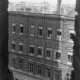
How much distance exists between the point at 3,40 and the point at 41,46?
3.18m

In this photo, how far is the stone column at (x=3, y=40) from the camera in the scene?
1.42 ft

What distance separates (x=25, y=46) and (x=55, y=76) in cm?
80

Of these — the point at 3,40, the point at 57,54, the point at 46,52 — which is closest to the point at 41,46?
the point at 46,52

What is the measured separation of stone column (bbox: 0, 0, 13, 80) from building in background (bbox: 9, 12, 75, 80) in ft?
8.40

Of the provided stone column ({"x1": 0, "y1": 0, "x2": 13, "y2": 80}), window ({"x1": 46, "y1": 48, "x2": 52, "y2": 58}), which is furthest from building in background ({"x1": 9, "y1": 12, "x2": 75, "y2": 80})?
stone column ({"x1": 0, "y1": 0, "x2": 13, "y2": 80})

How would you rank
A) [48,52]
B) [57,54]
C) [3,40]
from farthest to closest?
[48,52] < [57,54] < [3,40]

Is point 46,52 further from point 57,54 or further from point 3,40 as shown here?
point 3,40

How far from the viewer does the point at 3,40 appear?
17.2 inches

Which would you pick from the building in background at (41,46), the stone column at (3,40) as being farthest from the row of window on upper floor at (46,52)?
the stone column at (3,40)

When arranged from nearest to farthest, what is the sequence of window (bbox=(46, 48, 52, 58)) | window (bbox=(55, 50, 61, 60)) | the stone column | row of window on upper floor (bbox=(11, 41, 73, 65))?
the stone column < row of window on upper floor (bbox=(11, 41, 73, 65)) < window (bbox=(55, 50, 61, 60)) < window (bbox=(46, 48, 52, 58))

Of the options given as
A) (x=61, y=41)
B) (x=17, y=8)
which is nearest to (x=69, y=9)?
(x=61, y=41)

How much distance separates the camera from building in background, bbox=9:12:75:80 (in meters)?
3.24

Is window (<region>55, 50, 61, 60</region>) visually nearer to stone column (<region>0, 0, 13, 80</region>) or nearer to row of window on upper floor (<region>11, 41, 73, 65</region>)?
row of window on upper floor (<region>11, 41, 73, 65</region>)

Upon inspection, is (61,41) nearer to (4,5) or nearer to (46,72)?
(46,72)
